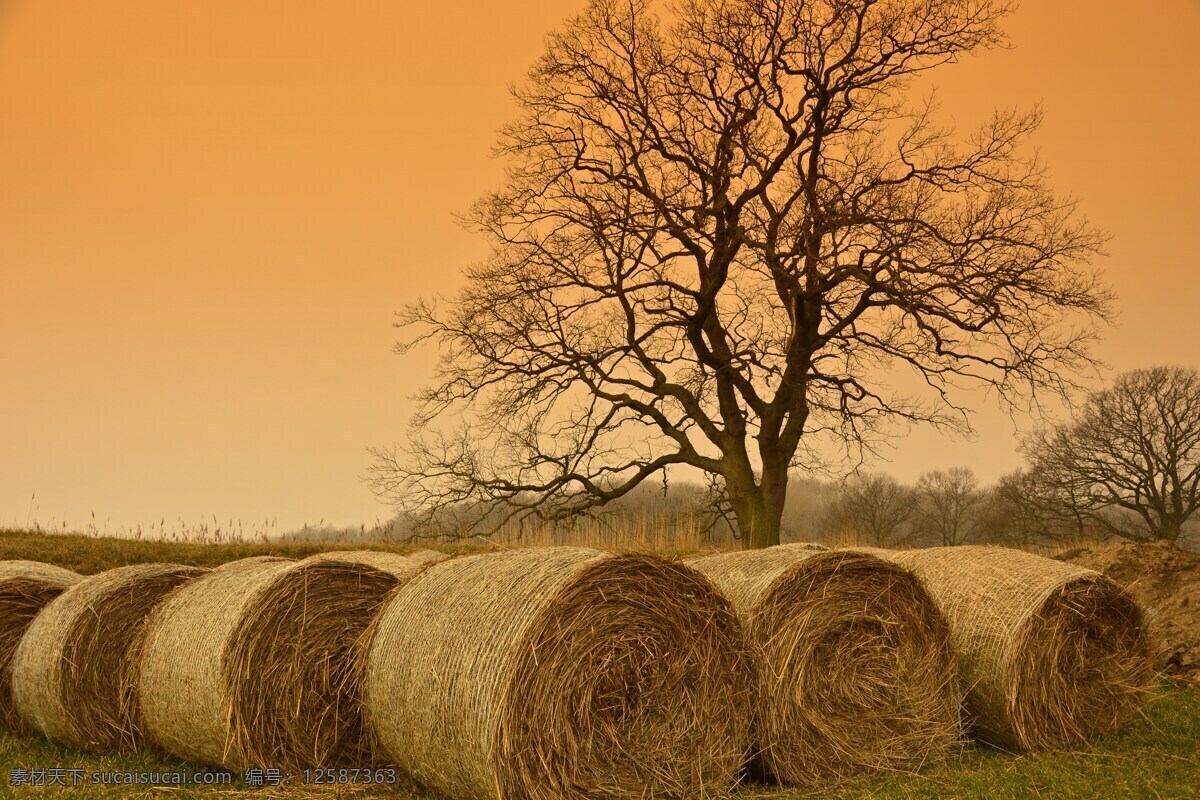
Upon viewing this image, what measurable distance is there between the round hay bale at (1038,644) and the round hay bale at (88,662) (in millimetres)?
5563

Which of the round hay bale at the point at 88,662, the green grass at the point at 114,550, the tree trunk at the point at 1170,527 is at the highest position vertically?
the tree trunk at the point at 1170,527

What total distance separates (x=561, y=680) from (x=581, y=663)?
0.49ft

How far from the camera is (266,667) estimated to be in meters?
6.64

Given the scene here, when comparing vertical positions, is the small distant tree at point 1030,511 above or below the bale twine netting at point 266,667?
above

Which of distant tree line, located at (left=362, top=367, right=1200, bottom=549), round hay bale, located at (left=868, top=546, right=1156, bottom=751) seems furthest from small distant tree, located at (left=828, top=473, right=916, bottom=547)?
round hay bale, located at (left=868, top=546, right=1156, bottom=751)

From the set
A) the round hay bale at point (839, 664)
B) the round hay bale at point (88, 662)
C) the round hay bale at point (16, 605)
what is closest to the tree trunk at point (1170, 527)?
the round hay bale at point (839, 664)

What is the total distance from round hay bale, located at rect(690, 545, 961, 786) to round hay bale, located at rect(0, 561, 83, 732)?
5629 millimetres

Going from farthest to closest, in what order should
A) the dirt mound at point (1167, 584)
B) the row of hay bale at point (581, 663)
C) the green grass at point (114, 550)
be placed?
the green grass at point (114, 550) → the dirt mound at point (1167, 584) → the row of hay bale at point (581, 663)

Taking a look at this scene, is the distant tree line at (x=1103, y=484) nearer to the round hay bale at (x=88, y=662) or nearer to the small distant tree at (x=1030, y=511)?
the small distant tree at (x=1030, y=511)

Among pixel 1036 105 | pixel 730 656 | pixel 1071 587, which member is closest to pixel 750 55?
pixel 1036 105

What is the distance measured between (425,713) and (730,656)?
1747 mm

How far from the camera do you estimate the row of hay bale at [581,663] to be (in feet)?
17.8

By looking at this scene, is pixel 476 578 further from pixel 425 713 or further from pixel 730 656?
pixel 730 656

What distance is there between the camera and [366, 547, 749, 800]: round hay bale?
207 inches
